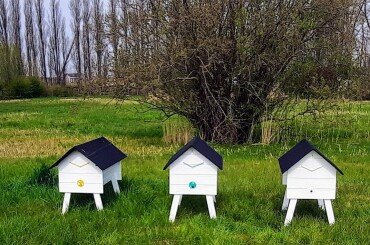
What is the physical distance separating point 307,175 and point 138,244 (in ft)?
6.66

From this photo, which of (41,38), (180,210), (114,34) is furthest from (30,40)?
(180,210)

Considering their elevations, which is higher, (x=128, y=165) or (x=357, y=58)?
(x=357, y=58)

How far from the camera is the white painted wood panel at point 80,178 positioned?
5.27 m

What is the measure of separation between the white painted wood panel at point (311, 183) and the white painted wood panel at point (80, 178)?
225 cm

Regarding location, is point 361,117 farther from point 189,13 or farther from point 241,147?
point 189,13

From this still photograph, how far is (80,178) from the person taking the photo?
5.31 meters

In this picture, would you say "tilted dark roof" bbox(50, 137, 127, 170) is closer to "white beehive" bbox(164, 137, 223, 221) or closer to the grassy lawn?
the grassy lawn

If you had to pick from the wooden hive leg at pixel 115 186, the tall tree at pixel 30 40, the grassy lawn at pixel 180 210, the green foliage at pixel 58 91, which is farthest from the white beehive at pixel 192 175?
the tall tree at pixel 30 40

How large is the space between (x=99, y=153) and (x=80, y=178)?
42 centimetres

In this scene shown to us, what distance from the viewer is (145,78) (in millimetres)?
10555

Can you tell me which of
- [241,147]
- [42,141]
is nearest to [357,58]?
[241,147]

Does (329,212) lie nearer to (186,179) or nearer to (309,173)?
(309,173)

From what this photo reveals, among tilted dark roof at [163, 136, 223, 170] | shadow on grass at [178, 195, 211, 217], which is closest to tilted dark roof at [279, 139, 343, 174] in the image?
tilted dark roof at [163, 136, 223, 170]

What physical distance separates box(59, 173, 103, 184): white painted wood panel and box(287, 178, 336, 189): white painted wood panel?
225 centimetres
